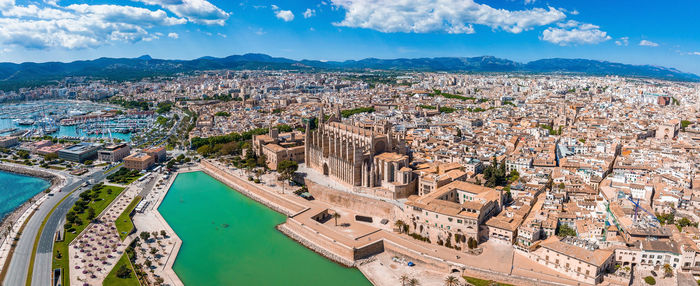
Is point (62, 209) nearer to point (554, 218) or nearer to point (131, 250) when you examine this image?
point (131, 250)

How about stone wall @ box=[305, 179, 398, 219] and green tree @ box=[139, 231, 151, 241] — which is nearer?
green tree @ box=[139, 231, 151, 241]

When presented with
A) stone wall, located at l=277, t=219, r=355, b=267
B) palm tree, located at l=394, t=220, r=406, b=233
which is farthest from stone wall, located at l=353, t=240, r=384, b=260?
palm tree, located at l=394, t=220, r=406, b=233

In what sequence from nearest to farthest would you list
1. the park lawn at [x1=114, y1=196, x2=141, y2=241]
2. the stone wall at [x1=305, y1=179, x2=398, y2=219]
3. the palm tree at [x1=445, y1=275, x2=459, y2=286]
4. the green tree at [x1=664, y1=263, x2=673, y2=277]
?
the green tree at [x1=664, y1=263, x2=673, y2=277]
the palm tree at [x1=445, y1=275, x2=459, y2=286]
the park lawn at [x1=114, y1=196, x2=141, y2=241]
the stone wall at [x1=305, y1=179, x2=398, y2=219]

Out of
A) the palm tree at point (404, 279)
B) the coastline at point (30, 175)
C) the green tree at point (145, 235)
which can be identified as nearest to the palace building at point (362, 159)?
the palm tree at point (404, 279)

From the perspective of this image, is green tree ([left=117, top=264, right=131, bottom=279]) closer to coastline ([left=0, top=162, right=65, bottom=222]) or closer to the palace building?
Answer: coastline ([left=0, top=162, right=65, bottom=222])

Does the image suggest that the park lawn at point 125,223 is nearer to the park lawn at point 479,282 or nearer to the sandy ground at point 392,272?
the sandy ground at point 392,272

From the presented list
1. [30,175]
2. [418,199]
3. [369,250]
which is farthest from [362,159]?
[30,175]

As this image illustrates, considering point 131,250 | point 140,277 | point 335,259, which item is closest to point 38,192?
point 131,250
